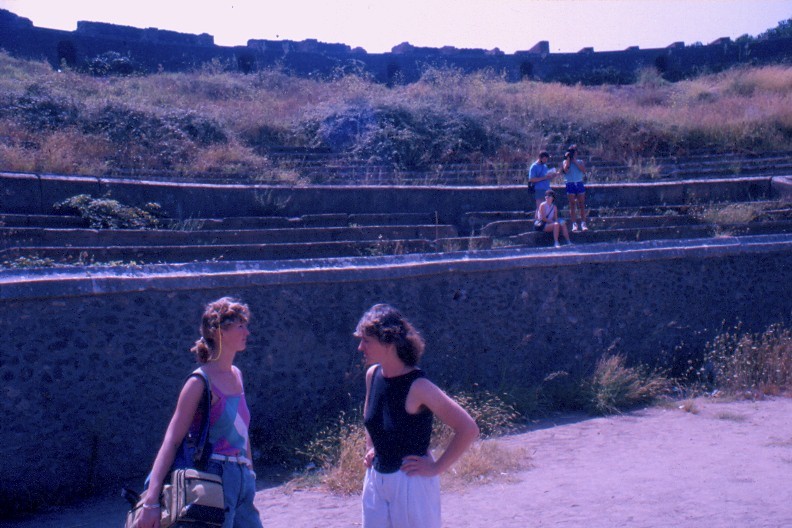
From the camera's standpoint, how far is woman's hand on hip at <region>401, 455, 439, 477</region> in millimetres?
3422

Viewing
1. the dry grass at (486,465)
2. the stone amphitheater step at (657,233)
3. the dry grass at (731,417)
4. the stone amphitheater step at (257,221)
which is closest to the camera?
the dry grass at (486,465)

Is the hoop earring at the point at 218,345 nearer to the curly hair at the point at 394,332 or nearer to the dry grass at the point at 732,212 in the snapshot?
the curly hair at the point at 394,332

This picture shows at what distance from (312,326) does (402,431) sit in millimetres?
4258

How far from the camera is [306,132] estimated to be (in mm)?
20047

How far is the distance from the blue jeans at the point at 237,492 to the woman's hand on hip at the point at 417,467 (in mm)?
790

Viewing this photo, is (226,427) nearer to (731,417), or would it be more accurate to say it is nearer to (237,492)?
(237,492)

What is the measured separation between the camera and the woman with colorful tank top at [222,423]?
11.0 ft

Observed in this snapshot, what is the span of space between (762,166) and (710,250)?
10.3 m

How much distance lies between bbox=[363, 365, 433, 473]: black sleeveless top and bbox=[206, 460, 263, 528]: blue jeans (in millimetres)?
639

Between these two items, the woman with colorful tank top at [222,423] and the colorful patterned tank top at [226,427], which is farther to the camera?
the colorful patterned tank top at [226,427]

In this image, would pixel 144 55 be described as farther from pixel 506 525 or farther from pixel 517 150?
pixel 506 525

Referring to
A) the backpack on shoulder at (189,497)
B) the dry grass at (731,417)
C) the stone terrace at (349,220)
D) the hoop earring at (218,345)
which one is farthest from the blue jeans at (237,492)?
the dry grass at (731,417)

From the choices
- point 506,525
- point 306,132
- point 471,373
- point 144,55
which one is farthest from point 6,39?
point 506,525

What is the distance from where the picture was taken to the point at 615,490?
6.09 m
